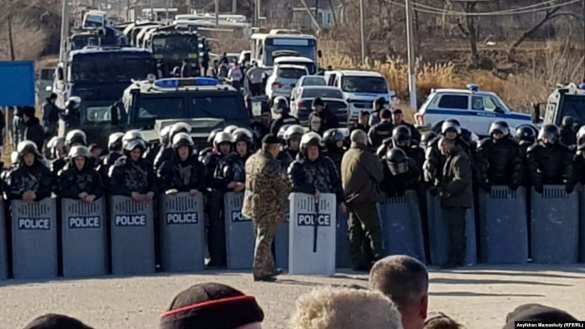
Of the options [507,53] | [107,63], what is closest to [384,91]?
[107,63]

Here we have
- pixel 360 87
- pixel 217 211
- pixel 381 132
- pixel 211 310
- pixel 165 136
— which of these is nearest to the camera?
pixel 211 310

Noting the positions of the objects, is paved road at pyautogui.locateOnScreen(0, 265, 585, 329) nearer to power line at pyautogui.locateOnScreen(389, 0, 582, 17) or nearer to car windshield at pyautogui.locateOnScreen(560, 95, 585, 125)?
car windshield at pyautogui.locateOnScreen(560, 95, 585, 125)

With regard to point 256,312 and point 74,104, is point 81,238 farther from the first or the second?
point 256,312

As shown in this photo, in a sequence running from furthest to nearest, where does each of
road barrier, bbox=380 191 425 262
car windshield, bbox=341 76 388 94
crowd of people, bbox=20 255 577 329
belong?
car windshield, bbox=341 76 388 94 → road barrier, bbox=380 191 425 262 → crowd of people, bbox=20 255 577 329

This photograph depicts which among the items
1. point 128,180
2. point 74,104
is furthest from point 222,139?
point 74,104

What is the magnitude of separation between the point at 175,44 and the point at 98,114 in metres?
23.5

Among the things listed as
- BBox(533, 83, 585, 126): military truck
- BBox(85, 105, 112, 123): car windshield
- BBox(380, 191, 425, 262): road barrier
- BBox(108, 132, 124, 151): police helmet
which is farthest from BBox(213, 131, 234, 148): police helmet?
BBox(533, 83, 585, 126): military truck

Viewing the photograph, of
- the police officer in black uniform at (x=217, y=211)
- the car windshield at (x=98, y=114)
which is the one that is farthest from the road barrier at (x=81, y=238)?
the car windshield at (x=98, y=114)

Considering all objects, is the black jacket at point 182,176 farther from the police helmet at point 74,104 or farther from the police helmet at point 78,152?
the police helmet at point 74,104

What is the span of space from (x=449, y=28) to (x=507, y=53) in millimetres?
7124

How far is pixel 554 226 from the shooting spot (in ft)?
62.1

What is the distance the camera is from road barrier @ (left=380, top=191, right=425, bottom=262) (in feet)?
60.9

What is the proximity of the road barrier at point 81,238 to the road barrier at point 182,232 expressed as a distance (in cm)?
83

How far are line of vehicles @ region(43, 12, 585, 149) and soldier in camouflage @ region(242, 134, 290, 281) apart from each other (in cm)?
757
